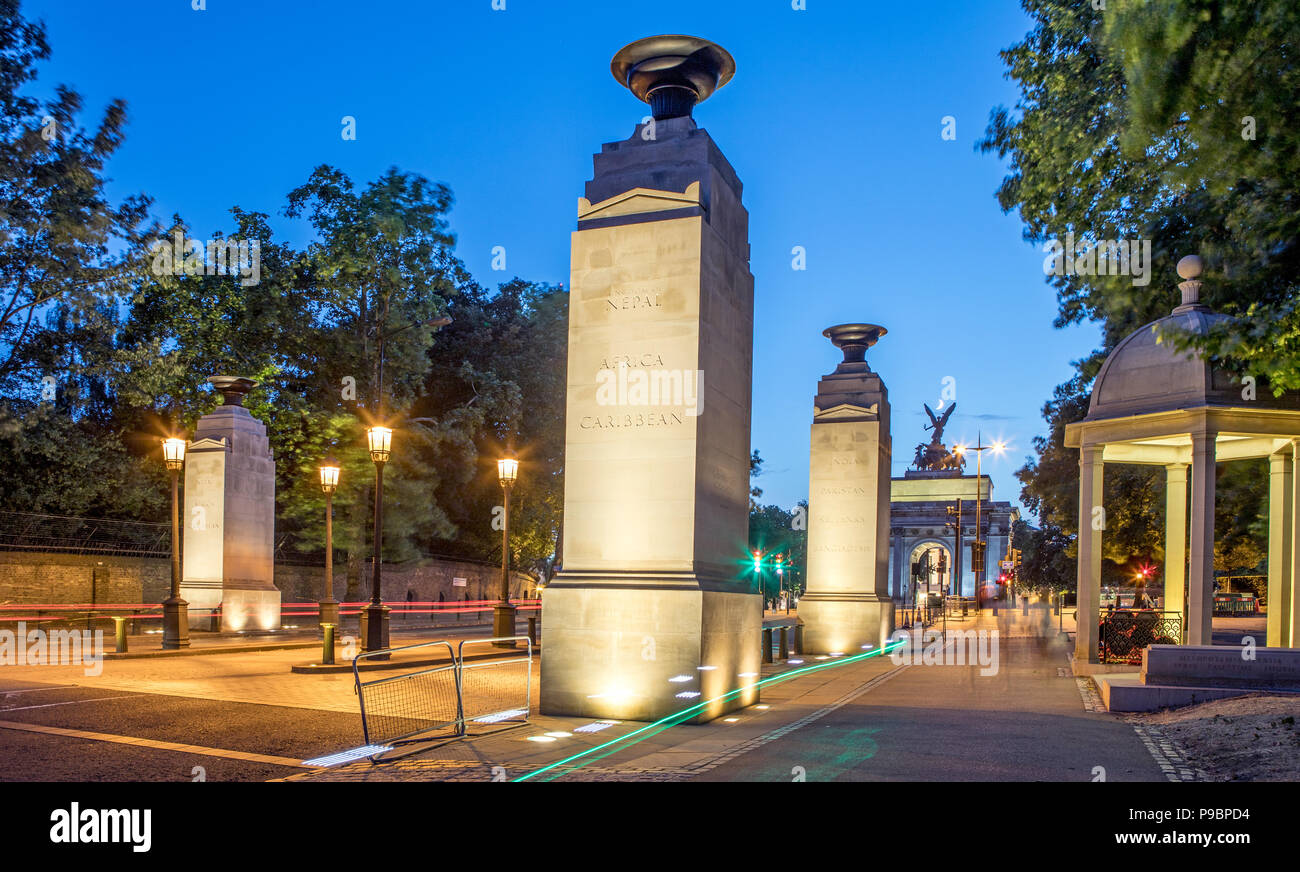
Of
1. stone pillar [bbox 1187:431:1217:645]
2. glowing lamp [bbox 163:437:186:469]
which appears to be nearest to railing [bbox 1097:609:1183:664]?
stone pillar [bbox 1187:431:1217:645]

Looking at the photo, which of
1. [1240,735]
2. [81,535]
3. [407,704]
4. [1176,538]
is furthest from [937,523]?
[1240,735]

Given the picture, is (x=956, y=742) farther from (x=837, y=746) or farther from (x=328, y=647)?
(x=328, y=647)

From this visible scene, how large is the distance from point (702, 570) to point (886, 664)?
9591mm

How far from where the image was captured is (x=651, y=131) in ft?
41.9

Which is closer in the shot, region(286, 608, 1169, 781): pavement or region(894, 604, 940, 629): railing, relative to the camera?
region(286, 608, 1169, 781): pavement

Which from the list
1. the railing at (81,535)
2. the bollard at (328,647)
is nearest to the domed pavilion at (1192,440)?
the bollard at (328,647)

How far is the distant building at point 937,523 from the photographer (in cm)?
7938

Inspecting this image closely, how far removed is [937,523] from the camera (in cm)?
8175

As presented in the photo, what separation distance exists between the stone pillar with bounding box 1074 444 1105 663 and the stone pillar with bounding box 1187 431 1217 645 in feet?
7.04

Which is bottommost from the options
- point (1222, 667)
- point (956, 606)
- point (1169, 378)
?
point (956, 606)

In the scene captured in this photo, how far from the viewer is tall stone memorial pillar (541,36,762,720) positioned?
38.0ft

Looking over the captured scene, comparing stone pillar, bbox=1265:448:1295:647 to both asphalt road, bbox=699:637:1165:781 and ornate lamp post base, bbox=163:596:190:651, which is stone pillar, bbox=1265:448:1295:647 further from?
ornate lamp post base, bbox=163:596:190:651

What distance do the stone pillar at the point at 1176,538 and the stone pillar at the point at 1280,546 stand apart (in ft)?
6.89

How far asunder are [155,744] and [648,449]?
237 inches
